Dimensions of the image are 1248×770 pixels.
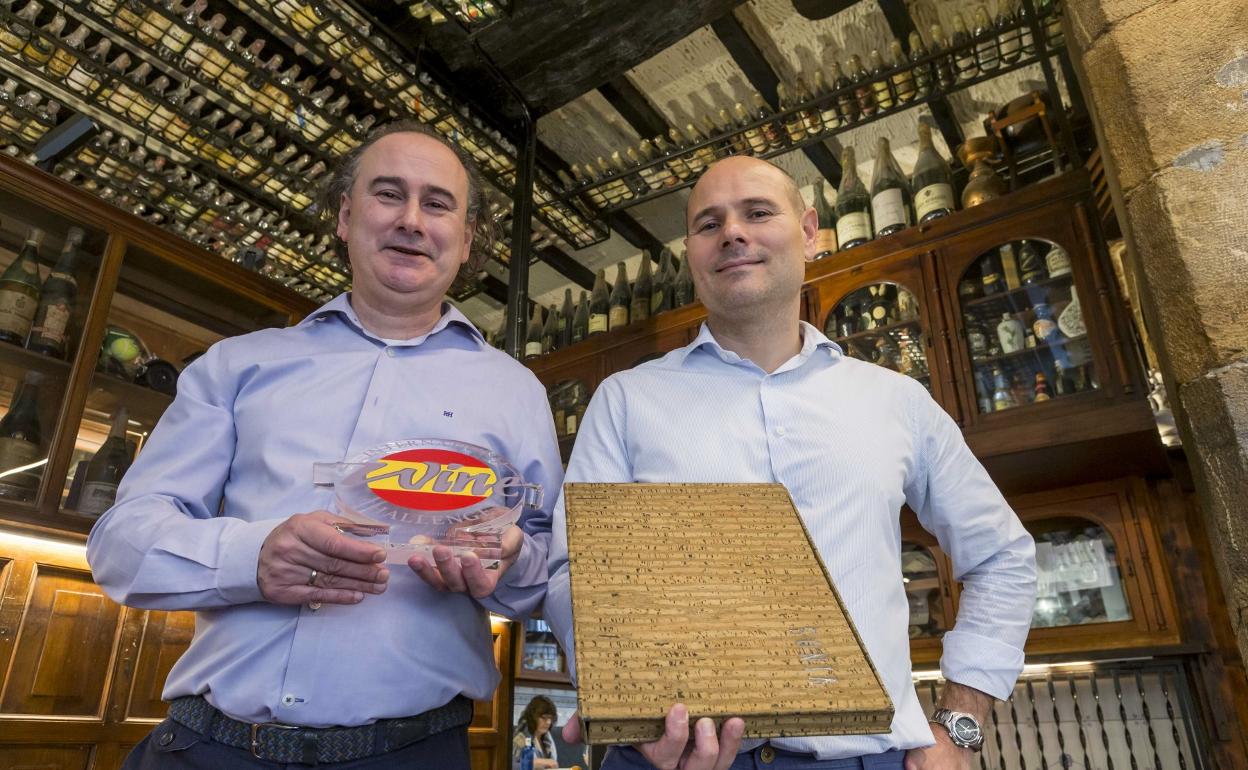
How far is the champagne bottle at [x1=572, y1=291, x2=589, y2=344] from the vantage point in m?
4.18

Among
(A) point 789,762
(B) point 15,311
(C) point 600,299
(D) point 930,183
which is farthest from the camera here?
(C) point 600,299

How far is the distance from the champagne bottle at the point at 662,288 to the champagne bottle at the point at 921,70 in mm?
1376

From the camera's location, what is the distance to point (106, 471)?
2.35 metres

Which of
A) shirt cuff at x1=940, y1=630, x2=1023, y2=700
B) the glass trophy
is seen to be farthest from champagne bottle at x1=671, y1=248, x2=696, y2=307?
the glass trophy

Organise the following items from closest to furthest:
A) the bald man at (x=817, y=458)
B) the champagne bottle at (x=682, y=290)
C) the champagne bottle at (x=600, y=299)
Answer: the bald man at (x=817, y=458) → the champagne bottle at (x=682, y=290) → the champagne bottle at (x=600, y=299)

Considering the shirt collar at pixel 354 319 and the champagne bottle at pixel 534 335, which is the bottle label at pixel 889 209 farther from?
the shirt collar at pixel 354 319

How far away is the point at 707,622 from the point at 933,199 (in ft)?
8.88

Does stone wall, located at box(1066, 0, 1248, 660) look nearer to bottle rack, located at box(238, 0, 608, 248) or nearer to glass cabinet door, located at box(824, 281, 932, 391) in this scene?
glass cabinet door, located at box(824, 281, 932, 391)

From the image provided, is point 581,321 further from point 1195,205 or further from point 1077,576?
point 1195,205

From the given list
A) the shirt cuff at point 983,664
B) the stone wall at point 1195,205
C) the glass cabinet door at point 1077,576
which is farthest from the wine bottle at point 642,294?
the shirt cuff at point 983,664

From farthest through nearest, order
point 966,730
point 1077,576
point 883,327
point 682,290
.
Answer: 1. point 682,290
2. point 883,327
3. point 1077,576
4. point 966,730

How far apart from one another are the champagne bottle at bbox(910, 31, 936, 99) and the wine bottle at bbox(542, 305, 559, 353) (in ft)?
7.08

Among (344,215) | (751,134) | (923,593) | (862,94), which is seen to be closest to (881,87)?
(862,94)

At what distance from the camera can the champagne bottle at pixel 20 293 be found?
7.48 feet
